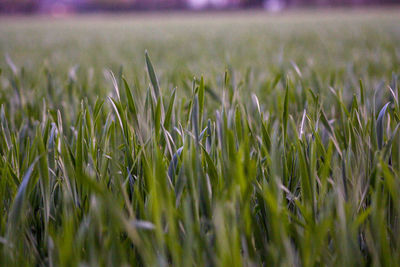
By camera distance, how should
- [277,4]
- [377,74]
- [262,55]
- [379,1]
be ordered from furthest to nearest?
[277,4]
[379,1]
[262,55]
[377,74]

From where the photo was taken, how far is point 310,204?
501mm

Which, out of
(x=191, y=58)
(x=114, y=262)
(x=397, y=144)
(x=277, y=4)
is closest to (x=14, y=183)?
(x=114, y=262)

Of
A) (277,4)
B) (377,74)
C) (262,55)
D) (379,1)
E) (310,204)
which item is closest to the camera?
(310,204)

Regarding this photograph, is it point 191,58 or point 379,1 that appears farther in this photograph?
point 379,1

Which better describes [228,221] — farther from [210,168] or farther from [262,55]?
[262,55]

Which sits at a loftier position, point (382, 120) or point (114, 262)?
point (382, 120)

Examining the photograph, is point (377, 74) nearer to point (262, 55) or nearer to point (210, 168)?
point (262, 55)

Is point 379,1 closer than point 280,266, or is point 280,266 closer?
point 280,266

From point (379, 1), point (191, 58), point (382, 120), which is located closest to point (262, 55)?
point (191, 58)

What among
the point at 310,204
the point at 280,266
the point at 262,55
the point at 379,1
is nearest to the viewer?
the point at 280,266

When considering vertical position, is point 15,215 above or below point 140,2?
below

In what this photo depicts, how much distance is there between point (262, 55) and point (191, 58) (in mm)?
599

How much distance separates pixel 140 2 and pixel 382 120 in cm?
2937

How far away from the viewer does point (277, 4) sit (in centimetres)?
2636
